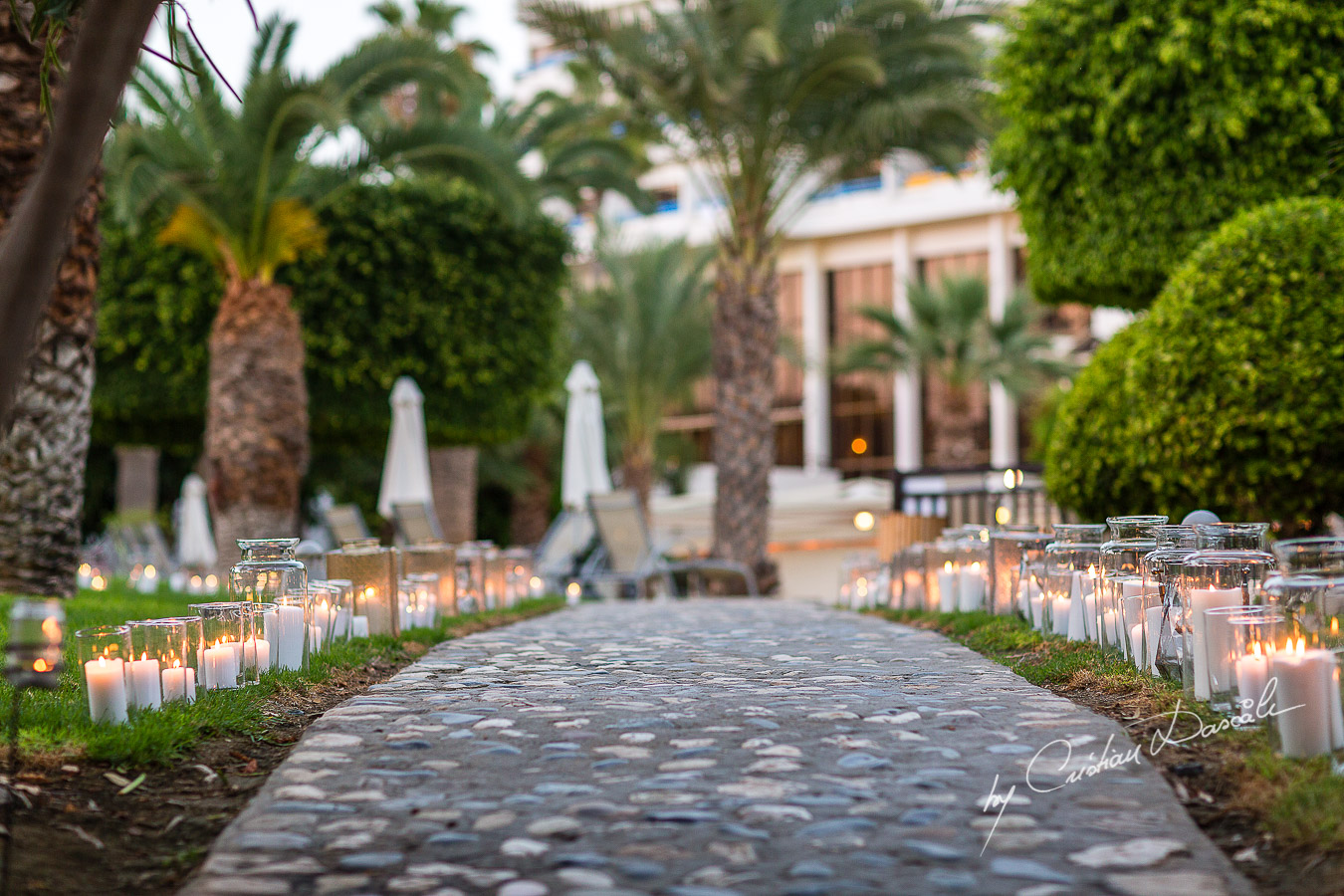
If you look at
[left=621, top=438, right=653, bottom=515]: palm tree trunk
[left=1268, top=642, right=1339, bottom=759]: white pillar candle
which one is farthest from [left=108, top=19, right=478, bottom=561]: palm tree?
[left=1268, top=642, right=1339, bottom=759]: white pillar candle

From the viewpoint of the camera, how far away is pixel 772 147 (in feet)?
52.6

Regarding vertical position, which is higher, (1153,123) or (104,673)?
(1153,123)

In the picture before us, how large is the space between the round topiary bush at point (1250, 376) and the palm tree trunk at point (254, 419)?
907 cm

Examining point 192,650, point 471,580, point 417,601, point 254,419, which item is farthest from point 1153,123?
point 254,419

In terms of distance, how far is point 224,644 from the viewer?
488cm

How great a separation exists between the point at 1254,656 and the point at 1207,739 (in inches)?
12.0

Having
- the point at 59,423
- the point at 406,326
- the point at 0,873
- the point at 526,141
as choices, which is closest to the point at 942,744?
the point at 0,873

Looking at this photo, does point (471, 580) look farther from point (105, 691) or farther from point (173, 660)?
point (105, 691)

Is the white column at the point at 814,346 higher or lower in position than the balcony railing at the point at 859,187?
lower

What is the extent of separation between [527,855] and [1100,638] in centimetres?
335

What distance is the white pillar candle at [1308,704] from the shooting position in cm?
349

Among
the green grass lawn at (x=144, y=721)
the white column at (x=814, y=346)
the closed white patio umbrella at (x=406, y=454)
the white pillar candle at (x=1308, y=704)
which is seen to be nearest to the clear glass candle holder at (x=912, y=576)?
the green grass lawn at (x=144, y=721)

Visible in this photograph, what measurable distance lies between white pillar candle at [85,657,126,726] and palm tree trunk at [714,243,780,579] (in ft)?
39.9

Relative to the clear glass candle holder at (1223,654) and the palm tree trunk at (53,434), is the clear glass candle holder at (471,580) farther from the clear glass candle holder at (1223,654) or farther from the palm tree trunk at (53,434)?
the clear glass candle holder at (1223,654)
